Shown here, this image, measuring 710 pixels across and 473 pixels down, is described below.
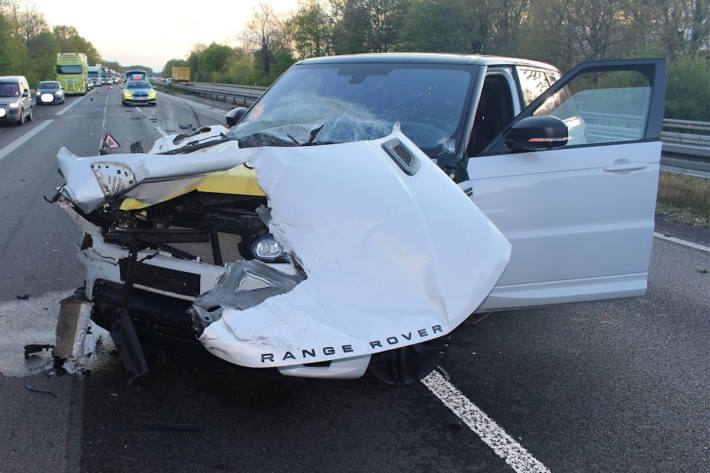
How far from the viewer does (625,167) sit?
12.4ft

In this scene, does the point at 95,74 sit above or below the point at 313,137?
above

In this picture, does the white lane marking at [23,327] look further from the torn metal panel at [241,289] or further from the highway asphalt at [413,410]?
the torn metal panel at [241,289]

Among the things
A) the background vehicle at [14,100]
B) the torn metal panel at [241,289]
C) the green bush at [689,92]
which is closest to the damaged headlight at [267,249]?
the torn metal panel at [241,289]

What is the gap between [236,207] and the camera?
3010 millimetres

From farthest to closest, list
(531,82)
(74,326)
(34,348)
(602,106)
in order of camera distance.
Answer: (531,82) → (602,106) → (34,348) → (74,326)

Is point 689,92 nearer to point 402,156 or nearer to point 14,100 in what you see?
point 402,156

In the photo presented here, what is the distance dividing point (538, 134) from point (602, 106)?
1.12 m

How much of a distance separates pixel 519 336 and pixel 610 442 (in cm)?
133

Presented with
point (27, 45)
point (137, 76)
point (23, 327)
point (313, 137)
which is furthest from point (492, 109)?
point (27, 45)

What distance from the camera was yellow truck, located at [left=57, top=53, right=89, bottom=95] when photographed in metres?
51.1

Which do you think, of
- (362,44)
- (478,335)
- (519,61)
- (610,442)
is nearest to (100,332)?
(478,335)

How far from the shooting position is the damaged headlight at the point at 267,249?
282 cm

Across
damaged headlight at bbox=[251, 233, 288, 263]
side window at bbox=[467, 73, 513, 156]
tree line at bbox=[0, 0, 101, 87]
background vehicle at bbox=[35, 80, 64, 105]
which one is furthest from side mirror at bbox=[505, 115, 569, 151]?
tree line at bbox=[0, 0, 101, 87]

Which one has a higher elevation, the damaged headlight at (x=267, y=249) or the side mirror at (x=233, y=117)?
the side mirror at (x=233, y=117)
